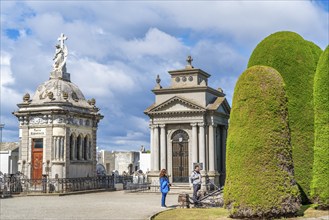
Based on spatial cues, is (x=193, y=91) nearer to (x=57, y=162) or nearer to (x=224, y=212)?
(x=57, y=162)

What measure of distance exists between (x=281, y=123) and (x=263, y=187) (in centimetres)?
202

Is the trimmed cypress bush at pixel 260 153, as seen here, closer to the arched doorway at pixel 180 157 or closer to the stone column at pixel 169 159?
the arched doorway at pixel 180 157

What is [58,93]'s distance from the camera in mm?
33188

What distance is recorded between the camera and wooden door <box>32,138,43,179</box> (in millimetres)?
31984

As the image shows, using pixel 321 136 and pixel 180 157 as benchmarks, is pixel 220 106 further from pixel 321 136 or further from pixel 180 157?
pixel 321 136

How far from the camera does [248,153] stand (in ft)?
46.8

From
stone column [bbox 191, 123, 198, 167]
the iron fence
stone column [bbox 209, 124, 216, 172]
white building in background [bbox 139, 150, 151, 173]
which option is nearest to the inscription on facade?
the iron fence

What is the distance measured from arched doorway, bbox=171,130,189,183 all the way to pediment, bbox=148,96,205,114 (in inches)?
64.1

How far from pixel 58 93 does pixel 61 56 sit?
3616mm

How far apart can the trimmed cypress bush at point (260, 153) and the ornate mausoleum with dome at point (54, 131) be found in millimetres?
19035

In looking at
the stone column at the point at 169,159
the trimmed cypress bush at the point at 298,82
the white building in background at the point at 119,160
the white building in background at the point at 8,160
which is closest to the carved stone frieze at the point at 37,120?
the stone column at the point at 169,159

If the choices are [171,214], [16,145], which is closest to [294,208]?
[171,214]

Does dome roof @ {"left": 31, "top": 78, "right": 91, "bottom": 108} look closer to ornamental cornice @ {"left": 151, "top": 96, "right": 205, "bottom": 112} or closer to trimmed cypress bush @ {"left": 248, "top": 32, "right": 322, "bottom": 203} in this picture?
ornamental cornice @ {"left": 151, "top": 96, "right": 205, "bottom": 112}

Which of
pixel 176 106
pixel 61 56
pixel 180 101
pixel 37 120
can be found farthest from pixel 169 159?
pixel 61 56
